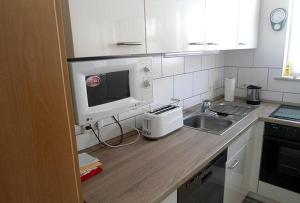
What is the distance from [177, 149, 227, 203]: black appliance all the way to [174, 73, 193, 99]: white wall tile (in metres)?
0.69

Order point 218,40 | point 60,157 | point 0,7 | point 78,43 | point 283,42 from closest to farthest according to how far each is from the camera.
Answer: point 0,7 < point 60,157 < point 78,43 < point 218,40 < point 283,42

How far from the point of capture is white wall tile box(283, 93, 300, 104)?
2.16m

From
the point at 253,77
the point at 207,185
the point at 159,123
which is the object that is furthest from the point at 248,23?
the point at 207,185

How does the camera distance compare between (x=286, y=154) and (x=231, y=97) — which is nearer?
(x=286, y=154)

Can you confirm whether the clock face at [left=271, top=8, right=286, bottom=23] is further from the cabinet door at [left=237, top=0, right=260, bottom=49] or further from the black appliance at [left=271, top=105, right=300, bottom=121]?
the black appliance at [left=271, top=105, right=300, bottom=121]

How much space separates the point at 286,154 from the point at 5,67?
2.01m

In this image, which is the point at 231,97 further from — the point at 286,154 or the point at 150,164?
the point at 150,164

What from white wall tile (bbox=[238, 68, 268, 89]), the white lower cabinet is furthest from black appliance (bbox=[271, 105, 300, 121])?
white wall tile (bbox=[238, 68, 268, 89])

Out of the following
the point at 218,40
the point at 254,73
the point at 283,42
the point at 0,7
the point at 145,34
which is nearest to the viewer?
the point at 0,7

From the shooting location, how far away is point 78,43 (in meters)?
0.79

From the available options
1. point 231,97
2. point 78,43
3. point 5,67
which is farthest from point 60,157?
point 231,97

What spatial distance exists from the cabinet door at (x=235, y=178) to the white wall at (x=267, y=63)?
846 mm

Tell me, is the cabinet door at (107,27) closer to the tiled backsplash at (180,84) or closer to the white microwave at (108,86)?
the white microwave at (108,86)

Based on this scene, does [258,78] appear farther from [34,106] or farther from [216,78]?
Result: [34,106]
